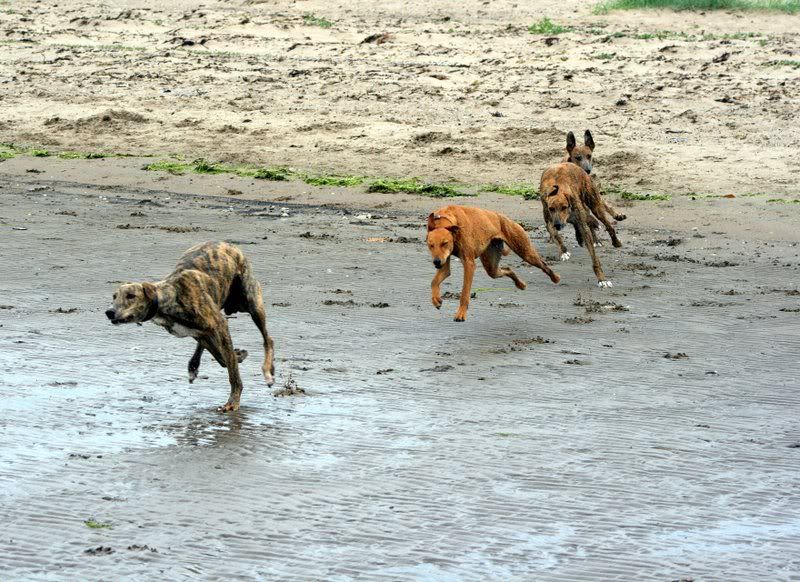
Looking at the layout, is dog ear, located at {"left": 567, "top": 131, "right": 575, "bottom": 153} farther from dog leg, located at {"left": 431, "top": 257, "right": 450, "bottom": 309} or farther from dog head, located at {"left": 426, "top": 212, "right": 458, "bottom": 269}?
dog head, located at {"left": 426, "top": 212, "right": 458, "bottom": 269}

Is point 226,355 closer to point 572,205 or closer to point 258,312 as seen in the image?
point 258,312

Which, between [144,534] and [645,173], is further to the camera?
[645,173]

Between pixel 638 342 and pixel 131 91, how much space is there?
1286 centimetres

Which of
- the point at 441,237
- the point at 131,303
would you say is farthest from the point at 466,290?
the point at 131,303

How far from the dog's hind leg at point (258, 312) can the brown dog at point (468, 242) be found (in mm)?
2084

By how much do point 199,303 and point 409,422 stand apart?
1487 mm

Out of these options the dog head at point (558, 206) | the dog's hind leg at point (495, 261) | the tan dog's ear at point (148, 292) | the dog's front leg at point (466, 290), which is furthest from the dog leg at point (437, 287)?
the tan dog's ear at point (148, 292)

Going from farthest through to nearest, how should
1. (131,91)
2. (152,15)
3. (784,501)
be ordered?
(152,15)
(131,91)
(784,501)

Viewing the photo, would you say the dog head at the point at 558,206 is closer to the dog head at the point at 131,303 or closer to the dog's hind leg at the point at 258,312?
the dog's hind leg at the point at 258,312

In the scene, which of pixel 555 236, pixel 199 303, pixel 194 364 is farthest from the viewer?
pixel 555 236

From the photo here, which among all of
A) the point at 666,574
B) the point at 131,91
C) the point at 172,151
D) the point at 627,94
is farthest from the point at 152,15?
the point at 666,574

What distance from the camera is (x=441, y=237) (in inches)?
434

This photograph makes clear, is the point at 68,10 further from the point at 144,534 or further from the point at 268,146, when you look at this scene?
the point at 144,534

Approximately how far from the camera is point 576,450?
25.3ft
